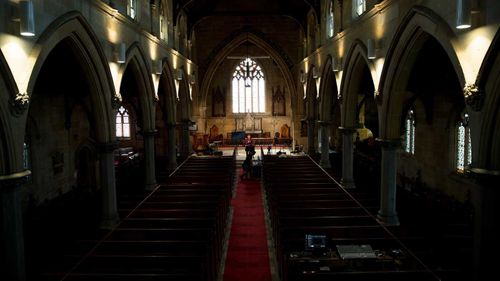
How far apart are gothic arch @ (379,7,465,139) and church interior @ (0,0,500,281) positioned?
0.05m

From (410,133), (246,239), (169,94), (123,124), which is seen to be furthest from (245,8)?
(246,239)

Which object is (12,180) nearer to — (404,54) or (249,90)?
(404,54)

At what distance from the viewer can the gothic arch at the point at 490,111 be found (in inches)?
282

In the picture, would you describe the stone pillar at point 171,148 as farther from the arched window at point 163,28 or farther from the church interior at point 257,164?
the arched window at point 163,28

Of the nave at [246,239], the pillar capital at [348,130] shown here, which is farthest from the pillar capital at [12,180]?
the pillar capital at [348,130]

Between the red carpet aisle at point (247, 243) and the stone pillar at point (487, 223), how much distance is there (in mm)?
4423

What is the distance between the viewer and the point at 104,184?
41.7 feet

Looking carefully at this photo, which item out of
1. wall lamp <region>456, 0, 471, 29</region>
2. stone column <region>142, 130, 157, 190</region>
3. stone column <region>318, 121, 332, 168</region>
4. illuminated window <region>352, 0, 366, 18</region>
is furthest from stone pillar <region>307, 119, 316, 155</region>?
wall lamp <region>456, 0, 471, 29</region>

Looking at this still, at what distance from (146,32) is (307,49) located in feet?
44.2

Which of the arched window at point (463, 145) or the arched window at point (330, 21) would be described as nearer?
the arched window at point (463, 145)

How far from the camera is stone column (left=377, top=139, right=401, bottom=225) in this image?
12.3 m

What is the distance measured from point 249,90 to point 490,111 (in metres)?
29.3

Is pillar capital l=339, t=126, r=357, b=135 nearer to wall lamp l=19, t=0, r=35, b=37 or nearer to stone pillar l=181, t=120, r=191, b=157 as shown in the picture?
stone pillar l=181, t=120, r=191, b=157

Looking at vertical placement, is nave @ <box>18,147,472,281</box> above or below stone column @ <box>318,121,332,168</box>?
below
